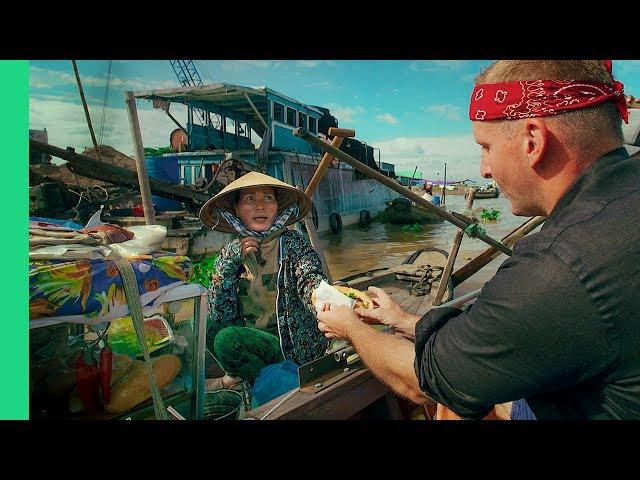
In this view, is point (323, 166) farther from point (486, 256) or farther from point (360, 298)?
point (486, 256)

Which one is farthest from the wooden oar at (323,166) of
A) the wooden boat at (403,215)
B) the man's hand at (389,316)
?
the wooden boat at (403,215)

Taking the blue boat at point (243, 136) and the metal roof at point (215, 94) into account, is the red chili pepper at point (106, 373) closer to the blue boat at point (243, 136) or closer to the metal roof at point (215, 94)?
the blue boat at point (243, 136)

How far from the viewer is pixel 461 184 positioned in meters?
67.8

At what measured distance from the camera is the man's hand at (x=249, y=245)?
Result: 11.2ft

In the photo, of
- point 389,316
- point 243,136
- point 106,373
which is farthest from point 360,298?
point 243,136

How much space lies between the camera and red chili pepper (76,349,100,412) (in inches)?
73.2

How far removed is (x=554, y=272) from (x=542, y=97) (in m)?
0.56

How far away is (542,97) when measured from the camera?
4.33 ft

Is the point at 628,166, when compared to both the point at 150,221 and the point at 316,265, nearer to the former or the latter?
the point at 316,265

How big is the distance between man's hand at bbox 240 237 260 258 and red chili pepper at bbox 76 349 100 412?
1.62 metres

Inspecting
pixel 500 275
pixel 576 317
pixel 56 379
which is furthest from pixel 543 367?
pixel 56 379
